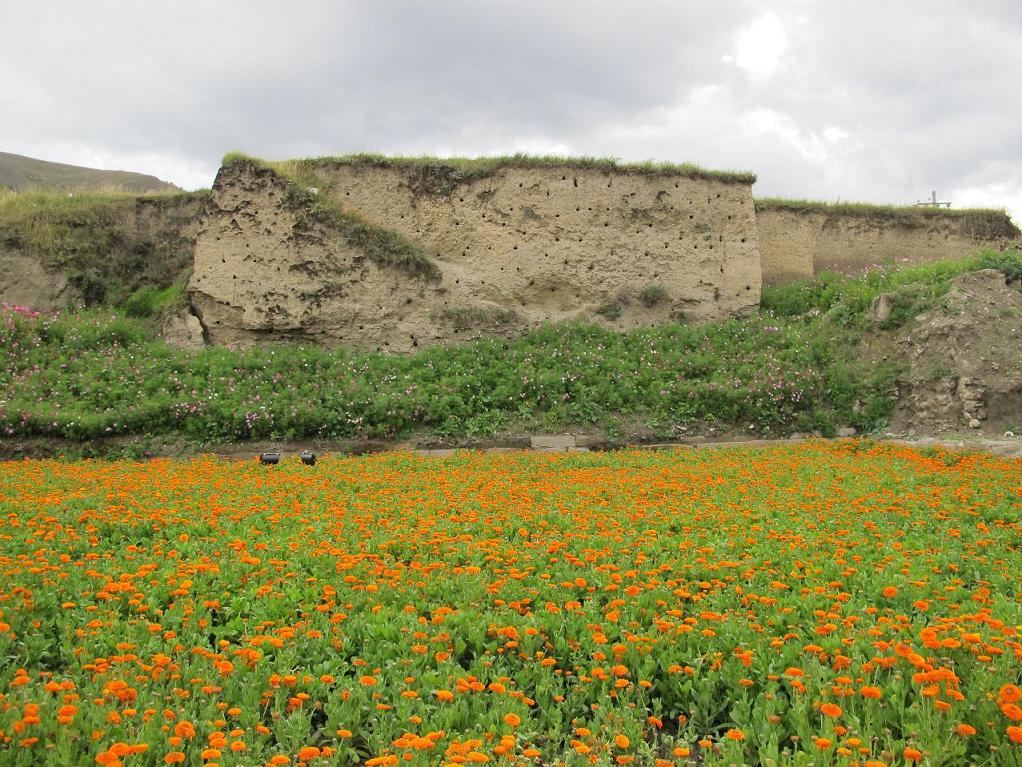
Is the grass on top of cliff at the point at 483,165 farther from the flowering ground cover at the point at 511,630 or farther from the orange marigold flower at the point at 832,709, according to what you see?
the orange marigold flower at the point at 832,709

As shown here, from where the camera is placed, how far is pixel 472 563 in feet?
17.6

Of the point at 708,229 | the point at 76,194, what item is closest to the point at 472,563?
the point at 708,229

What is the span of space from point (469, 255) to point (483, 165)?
229cm

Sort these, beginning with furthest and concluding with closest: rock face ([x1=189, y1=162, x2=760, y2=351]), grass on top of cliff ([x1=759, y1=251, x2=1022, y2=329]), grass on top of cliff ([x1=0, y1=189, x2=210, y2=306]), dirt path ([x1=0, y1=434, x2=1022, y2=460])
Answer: grass on top of cliff ([x1=0, y1=189, x2=210, y2=306]) → rock face ([x1=189, y1=162, x2=760, y2=351]) → grass on top of cliff ([x1=759, y1=251, x2=1022, y2=329]) → dirt path ([x1=0, y1=434, x2=1022, y2=460])

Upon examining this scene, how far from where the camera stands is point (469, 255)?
18.0m

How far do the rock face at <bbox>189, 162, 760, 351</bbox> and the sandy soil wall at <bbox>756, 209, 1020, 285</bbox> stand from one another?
177 centimetres

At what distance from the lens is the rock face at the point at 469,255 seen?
17.1 m

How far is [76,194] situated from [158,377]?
8217mm

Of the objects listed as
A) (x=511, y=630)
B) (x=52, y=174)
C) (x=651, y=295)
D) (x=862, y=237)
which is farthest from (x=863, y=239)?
(x=52, y=174)

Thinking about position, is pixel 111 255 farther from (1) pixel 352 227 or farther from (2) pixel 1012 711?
(2) pixel 1012 711

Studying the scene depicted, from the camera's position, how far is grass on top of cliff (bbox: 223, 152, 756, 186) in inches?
708

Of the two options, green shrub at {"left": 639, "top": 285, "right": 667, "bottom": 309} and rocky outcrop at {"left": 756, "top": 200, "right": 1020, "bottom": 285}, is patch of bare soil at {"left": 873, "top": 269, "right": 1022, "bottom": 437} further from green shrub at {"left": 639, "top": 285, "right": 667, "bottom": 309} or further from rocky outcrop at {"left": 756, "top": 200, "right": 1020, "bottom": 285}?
rocky outcrop at {"left": 756, "top": 200, "right": 1020, "bottom": 285}

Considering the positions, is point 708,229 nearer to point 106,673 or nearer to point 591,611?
point 591,611

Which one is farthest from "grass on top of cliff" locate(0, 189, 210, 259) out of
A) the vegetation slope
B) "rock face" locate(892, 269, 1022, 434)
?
"rock face" locate(892, 269, 1022, 434)
